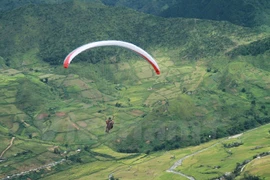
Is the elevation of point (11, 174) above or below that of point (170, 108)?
below

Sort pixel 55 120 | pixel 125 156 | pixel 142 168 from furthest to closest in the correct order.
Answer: pixel 55 120
pixel 125 156
pixel 142 168

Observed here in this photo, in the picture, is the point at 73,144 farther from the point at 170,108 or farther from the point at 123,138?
the point at 170,108

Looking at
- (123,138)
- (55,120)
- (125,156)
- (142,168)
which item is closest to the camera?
(142,168)

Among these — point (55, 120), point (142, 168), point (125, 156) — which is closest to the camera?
point (142, 168)

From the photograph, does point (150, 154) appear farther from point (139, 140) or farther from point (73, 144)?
point (73, 144)

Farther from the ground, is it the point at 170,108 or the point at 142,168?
the point at 170,108

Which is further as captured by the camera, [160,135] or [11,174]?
[160,135]

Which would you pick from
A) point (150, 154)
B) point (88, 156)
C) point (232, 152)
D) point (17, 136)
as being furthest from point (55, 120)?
point (232, 152)

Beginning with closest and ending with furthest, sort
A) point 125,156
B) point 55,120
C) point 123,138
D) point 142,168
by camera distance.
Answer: point 142,168 → point 125,156 → point 123,138 → point 55,120

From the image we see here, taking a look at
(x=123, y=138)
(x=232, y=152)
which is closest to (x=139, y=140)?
(x=123, y=138)
